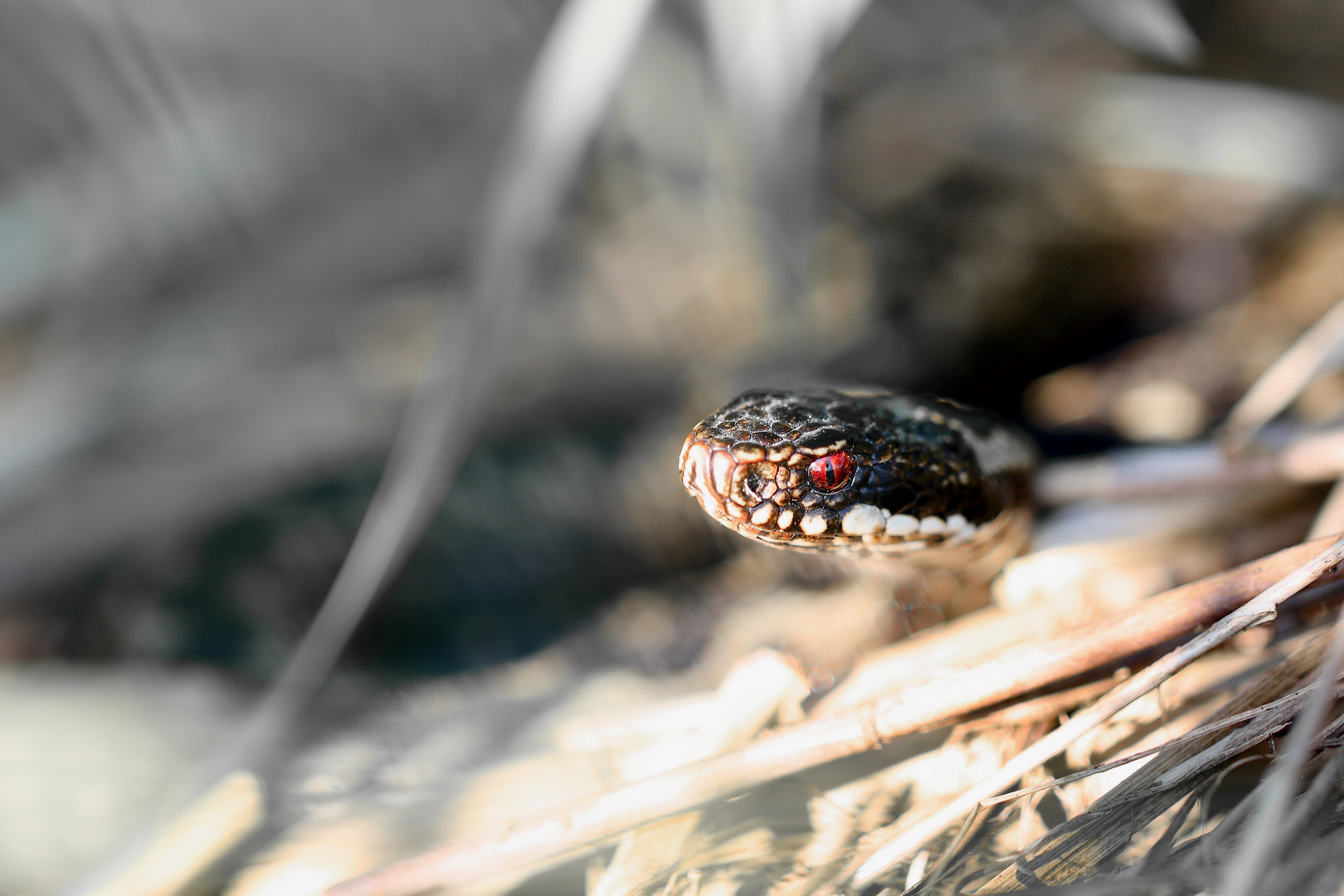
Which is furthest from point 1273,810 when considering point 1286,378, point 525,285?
point 525,285

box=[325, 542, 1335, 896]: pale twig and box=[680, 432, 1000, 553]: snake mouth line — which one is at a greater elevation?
box=[680, 432, 1000, 553]: snake mouth line

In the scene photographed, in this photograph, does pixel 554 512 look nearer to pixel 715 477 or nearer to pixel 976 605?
pixel 715 477

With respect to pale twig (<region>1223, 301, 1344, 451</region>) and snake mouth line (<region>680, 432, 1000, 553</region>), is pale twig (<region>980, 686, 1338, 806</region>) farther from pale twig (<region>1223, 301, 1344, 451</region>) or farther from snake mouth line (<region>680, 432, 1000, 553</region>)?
pale twig (<region>1223, 301, 1344, 451</region>)

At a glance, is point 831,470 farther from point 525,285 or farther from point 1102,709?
point 525,285

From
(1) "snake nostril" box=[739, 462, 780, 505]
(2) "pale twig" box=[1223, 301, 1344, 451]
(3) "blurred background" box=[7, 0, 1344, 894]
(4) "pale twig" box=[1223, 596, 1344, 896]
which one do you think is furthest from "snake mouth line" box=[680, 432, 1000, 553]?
(2) "pale twig" box=[1223, 301, 1344, 451]

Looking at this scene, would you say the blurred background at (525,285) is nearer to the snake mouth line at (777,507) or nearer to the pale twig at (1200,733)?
the snake mouth line at (777,507)

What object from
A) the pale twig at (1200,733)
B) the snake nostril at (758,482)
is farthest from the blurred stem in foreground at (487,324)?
the pale twig at (1200,733)

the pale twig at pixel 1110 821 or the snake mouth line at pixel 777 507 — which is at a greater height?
the snake mouth line at pixel 777 507

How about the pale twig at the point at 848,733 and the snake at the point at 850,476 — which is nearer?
the pale twig at the point at 848,733
